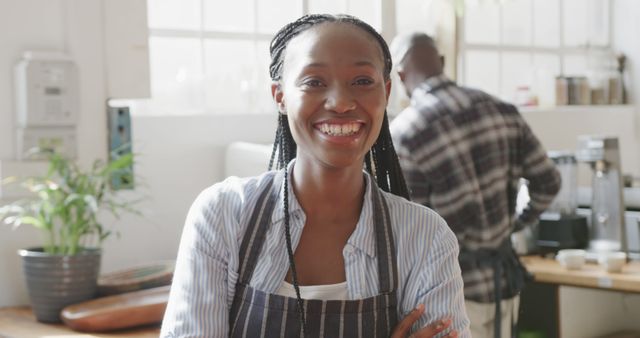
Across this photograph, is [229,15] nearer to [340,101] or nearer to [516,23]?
[516,23]

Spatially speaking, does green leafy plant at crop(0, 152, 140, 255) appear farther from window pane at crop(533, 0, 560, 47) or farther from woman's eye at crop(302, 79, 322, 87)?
window pane at crop(533, 0, 560, 47)

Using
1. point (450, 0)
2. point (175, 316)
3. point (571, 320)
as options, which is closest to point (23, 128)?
point (175, 316)

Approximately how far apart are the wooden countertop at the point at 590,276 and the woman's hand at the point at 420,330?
203 centimetres

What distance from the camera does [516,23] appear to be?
217 inches

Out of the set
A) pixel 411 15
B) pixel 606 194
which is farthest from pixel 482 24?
pixel 606 194

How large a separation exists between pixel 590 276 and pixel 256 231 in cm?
225

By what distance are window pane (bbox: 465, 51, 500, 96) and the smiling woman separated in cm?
373

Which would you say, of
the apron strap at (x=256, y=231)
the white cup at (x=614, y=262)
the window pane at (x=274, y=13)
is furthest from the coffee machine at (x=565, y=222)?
the apron strap at (x=256, y=231)

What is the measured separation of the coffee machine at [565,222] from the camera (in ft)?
13.0

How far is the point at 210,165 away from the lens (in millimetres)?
3607

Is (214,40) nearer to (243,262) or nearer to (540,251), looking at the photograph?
(540,251)

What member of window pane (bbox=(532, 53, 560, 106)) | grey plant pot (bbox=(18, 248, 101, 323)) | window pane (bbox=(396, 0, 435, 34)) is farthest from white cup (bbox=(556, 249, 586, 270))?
window pane (bbox=(532, 53, 560, 106))

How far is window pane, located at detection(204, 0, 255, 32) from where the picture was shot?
3785mm

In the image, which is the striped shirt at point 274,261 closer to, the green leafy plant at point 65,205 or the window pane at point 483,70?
the green leafy plant at point 65,205
